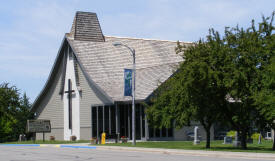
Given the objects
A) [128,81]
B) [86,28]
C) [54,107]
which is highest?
[86,28]

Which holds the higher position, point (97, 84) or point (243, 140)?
point (97, 84)

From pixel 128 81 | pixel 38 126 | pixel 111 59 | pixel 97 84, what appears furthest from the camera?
pixel 111 59

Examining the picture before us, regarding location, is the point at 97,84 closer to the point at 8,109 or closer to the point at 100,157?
the point at 8,109

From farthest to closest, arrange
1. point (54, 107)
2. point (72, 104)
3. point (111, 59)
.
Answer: point (54, 107), point (111, 59), point (72, 104)

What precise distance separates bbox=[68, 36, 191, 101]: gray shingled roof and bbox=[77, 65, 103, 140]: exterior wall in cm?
160

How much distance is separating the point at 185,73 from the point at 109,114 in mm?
20459

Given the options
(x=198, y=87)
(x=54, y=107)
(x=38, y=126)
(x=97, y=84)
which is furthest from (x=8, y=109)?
(x=198, y=87)

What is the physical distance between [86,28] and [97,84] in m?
10.8

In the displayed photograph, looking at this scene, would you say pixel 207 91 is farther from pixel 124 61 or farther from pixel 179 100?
pixel 124 61

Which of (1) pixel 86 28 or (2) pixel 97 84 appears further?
(1) pixel 86 28

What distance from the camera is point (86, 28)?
57.7 m

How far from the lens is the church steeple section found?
56969mm

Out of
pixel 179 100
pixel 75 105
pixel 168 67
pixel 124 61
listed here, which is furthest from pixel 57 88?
pixel 179 100

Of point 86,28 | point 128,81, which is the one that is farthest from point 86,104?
point 128,81
